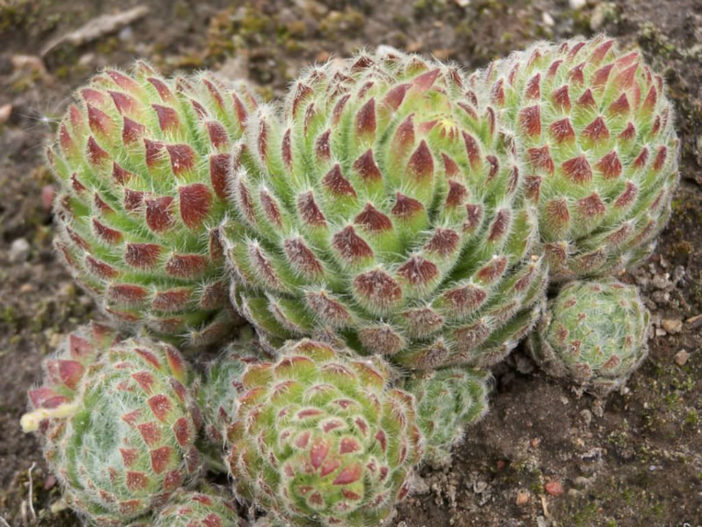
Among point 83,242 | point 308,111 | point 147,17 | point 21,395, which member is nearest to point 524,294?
point 308,111

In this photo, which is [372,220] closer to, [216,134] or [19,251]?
[216,134]

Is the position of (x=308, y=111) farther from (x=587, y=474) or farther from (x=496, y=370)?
(x=587, y=474)

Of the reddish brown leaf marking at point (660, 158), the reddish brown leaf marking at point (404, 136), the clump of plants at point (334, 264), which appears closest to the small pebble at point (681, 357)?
the clump of plants at point (334, 264)

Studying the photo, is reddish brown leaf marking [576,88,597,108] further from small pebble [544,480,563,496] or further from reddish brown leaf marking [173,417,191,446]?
reddish brown leaf marking [173,417,191,446]

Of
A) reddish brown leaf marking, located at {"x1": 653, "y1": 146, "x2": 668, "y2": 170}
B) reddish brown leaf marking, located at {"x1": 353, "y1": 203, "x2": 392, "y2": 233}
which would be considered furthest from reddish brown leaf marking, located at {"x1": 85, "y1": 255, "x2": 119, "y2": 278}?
reddish brown leaf marking, located at {"x1": 653, "y1": 146, "x2": 668, "y2": 170}

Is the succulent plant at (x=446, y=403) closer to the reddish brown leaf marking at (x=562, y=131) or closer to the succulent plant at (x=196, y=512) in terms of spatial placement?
the succulent plant at (x=196, y=512)

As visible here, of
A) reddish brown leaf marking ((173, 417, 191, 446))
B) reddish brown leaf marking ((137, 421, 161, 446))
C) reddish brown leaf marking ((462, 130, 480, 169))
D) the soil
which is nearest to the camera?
reddish brown leaf marking ((462, 130, 480, 169))

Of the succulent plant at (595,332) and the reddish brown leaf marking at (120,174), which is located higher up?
the reddish brown leaf marking at (120,174)
